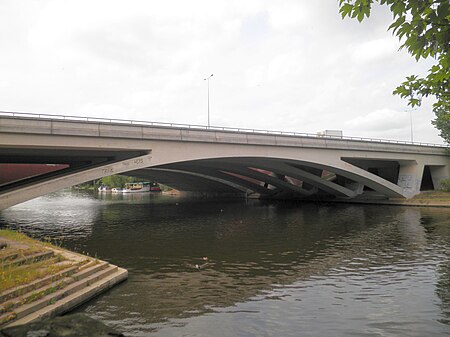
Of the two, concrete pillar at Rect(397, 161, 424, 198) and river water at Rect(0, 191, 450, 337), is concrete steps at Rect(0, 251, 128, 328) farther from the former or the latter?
concrete pillar at Rect(397, 161, 424, 198)

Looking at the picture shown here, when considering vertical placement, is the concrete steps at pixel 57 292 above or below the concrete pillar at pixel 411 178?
below

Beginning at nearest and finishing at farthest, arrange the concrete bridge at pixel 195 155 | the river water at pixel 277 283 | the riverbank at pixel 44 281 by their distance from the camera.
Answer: the riverbank at pixel 44 281 → the river water at pixel 277 283 → the concrete bridge at pixel 195 155

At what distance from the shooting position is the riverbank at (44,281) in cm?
730

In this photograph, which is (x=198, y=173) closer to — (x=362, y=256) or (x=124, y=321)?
(x=362, y=256)

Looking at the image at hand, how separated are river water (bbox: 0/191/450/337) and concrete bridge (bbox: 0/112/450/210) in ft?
20.8

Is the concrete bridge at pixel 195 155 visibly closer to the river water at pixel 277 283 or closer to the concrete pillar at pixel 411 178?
the concrete pillar at pixel 411 178

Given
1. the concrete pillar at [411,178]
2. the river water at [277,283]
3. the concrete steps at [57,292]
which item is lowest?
the river water at [277,283]

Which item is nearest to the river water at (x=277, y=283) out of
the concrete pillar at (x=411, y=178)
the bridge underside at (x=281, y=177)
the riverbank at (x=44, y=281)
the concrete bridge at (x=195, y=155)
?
the riverbank at (x=44, y=281)

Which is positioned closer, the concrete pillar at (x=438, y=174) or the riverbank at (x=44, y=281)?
the riverbank at (x=44, y=281)

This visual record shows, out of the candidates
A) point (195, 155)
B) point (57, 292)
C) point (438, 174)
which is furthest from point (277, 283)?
point (438, 174)

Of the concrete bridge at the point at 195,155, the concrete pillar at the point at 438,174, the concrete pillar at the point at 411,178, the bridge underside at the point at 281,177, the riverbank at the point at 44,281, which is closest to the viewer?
the riverbank at the point at 44,281

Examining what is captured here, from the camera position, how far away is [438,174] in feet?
159

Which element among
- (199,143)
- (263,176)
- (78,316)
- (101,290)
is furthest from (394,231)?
(263,176)

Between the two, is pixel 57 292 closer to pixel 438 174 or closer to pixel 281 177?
pixel 281 177
